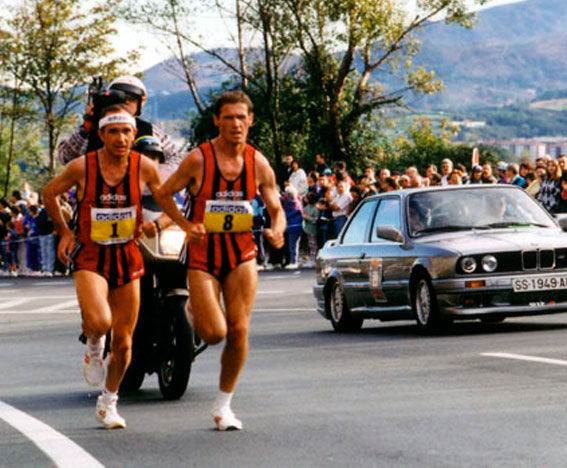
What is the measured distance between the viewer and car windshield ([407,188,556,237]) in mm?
15766

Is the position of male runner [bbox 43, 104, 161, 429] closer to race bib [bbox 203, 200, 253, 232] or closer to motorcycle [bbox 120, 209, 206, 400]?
race bib [bbox 203, 200, 253, 232]

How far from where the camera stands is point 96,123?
1034 centimetres

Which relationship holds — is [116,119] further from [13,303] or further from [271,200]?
[13,303]

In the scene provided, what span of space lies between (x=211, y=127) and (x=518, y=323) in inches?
1459

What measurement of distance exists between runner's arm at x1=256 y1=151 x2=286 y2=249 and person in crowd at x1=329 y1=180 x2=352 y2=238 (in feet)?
60.5

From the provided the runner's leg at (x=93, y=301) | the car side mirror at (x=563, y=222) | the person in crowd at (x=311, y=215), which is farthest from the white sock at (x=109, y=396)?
the person in crowd at (x=311, y=215)

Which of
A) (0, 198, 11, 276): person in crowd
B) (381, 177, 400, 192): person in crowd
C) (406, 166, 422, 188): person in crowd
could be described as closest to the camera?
(406, 166, 422, 188): person in crowd

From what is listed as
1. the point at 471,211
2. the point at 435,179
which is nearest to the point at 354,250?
the point at 471,211

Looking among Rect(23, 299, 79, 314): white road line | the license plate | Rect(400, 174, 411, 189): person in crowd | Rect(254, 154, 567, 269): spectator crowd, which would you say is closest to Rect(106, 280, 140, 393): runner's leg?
the license plate

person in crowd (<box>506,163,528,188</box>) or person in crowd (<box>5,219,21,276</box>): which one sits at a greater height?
person in crowd (<box>506,163,528,188</box>)

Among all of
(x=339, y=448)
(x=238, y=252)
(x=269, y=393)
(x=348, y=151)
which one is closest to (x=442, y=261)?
(x=269, y=393)

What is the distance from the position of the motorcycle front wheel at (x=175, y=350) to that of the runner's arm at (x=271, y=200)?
1.36 meters

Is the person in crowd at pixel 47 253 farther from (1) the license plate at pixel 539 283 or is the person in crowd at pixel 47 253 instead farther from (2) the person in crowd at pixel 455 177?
(1) the license plate at pixel 539 283

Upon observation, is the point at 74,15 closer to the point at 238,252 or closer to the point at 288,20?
the point at 288,20
